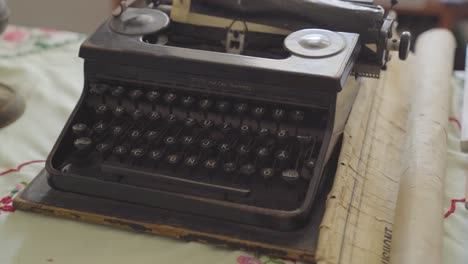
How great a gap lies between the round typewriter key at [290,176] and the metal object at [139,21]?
0.37 metres

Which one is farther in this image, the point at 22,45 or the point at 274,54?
the point at 22,45

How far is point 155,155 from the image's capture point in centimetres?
101

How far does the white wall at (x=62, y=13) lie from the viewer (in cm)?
246

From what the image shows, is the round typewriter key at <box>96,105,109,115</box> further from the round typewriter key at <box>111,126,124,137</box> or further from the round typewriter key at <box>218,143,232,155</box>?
the round typewriter key at <box>218,143,232,155</box>

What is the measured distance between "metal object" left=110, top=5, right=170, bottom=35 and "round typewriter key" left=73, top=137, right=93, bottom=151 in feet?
0.67

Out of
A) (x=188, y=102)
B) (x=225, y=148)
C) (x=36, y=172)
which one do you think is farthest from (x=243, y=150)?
(x=36, y=172)

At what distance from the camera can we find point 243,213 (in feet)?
3.05

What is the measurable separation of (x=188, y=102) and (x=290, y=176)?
0.73 feet

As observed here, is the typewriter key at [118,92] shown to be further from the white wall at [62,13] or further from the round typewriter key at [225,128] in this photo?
the white wall at [62,13]

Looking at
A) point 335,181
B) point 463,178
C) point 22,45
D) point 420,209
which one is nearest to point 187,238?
point 335,181

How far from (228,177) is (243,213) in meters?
0.09

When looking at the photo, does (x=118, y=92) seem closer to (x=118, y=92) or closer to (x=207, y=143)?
(x=118, y=92)

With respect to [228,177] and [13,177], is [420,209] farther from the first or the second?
[13,177]

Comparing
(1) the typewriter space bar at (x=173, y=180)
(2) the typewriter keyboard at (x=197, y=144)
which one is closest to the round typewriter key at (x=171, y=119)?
(2) the typewriter keyboard at (x=197, y=144)
